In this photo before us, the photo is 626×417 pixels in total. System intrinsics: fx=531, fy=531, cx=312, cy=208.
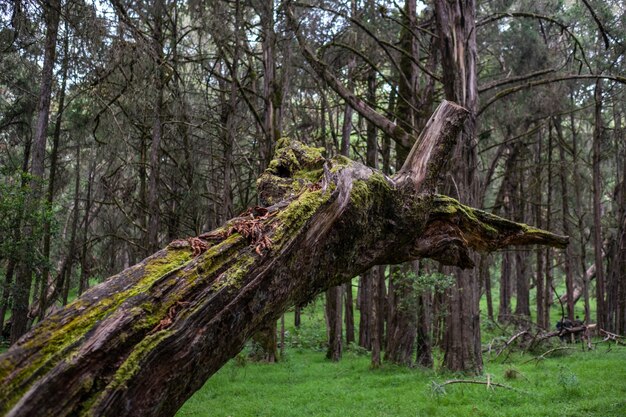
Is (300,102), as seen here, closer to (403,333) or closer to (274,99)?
(274,99)

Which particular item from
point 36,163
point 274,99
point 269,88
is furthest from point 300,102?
point 36,163

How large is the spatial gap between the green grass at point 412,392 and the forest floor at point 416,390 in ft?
0.05

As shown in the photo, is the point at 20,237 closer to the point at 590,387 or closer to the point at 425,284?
the point at 425,284

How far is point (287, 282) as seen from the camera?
2648 millimetres

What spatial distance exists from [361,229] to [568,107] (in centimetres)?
1856

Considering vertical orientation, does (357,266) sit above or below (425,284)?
above

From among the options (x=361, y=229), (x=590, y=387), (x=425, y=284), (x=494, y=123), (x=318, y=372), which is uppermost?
(x=494, y=123)

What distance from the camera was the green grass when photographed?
8500mm

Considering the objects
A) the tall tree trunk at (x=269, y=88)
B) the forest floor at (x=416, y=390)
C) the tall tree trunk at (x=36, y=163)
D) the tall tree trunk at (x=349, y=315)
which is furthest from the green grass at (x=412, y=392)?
the tall tree trunk at (x=349, y=315)

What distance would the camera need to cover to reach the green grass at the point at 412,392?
27.9ft

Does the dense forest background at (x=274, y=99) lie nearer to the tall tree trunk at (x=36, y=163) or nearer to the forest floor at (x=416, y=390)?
the tall tree trunk at (x=36, y=163)

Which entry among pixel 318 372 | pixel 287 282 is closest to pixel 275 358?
pixel 318 372

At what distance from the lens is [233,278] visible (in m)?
2.32

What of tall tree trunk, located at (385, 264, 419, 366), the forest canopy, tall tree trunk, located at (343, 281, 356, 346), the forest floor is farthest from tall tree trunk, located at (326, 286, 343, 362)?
tall tree trunk, located at (343, 281, 356, 346)
